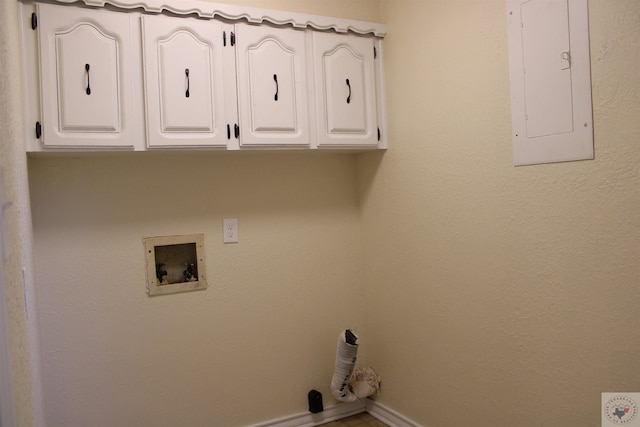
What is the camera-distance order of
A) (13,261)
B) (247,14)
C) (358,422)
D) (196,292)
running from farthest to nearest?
(358,422) < (196,292) < (247,14) < (13,261)

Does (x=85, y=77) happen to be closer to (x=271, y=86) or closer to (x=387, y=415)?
(x=271, y=86)

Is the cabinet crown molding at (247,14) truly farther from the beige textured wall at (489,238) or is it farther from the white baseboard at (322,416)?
the white baseboard at (322,416)

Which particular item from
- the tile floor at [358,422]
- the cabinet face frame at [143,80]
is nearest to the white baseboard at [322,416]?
the tile floor at [358,422]

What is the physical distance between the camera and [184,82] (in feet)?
7.34

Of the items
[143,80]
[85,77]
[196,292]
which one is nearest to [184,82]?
[143,80]

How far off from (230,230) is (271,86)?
79 cm

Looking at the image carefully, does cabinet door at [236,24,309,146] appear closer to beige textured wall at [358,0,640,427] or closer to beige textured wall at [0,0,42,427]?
beige textured wall at [358,0,640,427]

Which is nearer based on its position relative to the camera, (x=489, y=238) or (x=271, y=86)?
(x=489, y=238)

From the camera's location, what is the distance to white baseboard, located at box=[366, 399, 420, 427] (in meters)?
2.66

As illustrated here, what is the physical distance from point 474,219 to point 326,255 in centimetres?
99

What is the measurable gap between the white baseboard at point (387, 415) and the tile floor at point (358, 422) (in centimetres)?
3

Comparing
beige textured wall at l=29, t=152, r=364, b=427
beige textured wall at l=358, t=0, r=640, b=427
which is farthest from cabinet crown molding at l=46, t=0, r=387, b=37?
beige textured wall at l=29, t=152, r=364, b=427

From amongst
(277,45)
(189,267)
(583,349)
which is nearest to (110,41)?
(277,45)

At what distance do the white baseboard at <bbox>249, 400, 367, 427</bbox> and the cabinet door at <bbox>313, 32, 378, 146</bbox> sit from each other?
5.04ft
